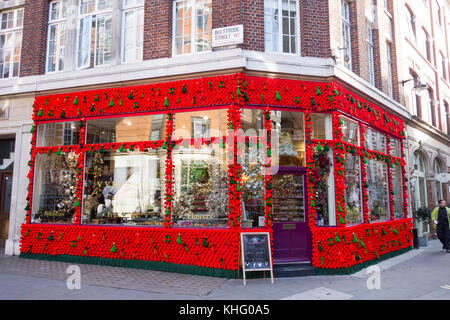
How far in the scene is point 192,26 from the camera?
9.59m

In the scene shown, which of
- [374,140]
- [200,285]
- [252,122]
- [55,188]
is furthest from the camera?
[374,140]

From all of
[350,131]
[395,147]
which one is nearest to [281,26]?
[350,131]

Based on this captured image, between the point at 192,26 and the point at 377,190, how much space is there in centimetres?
731

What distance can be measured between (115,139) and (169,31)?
10.7 feet

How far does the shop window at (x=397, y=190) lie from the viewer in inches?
469

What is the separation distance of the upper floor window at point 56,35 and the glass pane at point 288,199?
24.8 ft

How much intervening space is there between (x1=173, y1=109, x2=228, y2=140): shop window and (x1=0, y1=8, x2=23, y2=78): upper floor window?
640 cm

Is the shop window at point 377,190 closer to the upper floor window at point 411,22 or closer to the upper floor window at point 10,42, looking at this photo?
the upper floor window at point 411,22

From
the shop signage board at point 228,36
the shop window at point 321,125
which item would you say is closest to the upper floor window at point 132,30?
the shop signage board at point 228,36

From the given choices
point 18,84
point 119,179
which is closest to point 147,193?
point 119,179

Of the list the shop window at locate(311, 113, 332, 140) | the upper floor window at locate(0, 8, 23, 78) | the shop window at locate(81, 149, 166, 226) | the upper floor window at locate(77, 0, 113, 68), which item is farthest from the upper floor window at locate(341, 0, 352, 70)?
the upper floor window at locate(0, 8, 23, 78)

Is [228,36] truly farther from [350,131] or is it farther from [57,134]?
[57,134]

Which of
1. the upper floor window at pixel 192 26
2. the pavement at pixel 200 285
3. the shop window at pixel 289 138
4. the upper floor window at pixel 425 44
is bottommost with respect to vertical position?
the pavement at pixel 200 285
